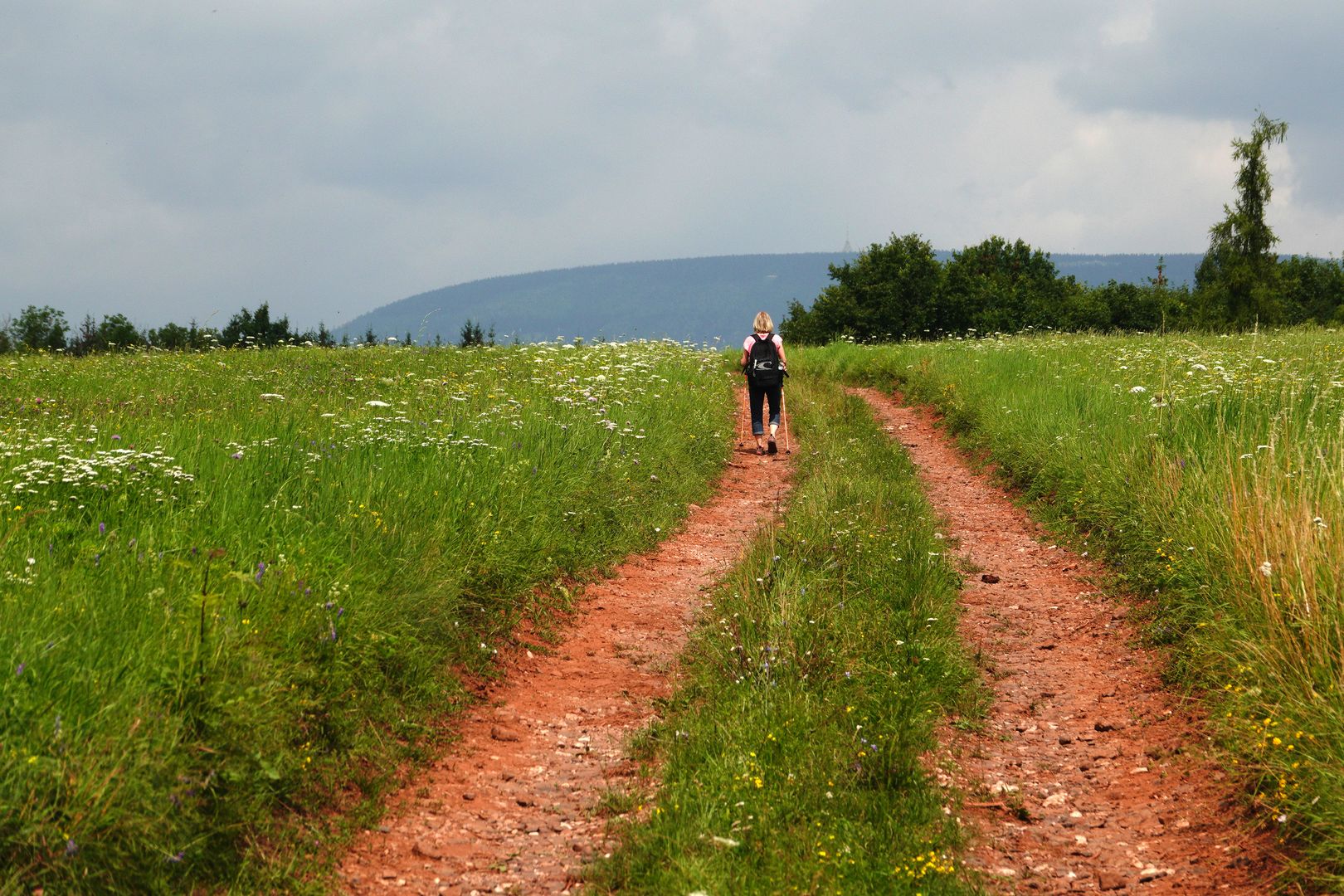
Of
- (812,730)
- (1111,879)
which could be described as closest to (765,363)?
(812,730)

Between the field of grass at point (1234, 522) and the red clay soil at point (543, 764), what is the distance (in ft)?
10.2

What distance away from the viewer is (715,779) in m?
4.70

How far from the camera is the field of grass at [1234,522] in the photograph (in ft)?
14.6

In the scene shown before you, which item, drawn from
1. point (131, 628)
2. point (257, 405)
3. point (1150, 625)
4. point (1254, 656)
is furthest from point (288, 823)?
point (257, 405)

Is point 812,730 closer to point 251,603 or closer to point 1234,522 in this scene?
point 251,603

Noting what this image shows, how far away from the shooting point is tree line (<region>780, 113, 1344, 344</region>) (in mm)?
58000

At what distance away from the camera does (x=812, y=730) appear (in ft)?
17.0

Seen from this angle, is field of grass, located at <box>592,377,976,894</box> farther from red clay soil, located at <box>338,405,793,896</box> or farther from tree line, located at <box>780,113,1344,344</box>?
tree line, located at <box>780,113,1344,344</box>

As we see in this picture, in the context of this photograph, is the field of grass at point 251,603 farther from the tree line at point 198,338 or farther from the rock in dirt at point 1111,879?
the tree line at point 198,338

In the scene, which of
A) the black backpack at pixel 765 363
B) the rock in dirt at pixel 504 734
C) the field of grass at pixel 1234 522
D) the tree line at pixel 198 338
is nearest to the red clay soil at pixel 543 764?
the rock in dirt at pixel 504 734

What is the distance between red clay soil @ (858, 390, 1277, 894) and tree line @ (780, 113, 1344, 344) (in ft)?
92.6

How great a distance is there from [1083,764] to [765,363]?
11.0 m

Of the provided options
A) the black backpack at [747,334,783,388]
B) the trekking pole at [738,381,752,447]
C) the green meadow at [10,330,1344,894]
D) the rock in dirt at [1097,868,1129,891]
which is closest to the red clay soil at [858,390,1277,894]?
the rock in dirt at [1097,868,1129,891]

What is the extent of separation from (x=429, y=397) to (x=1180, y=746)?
→ 10576 millimetres
